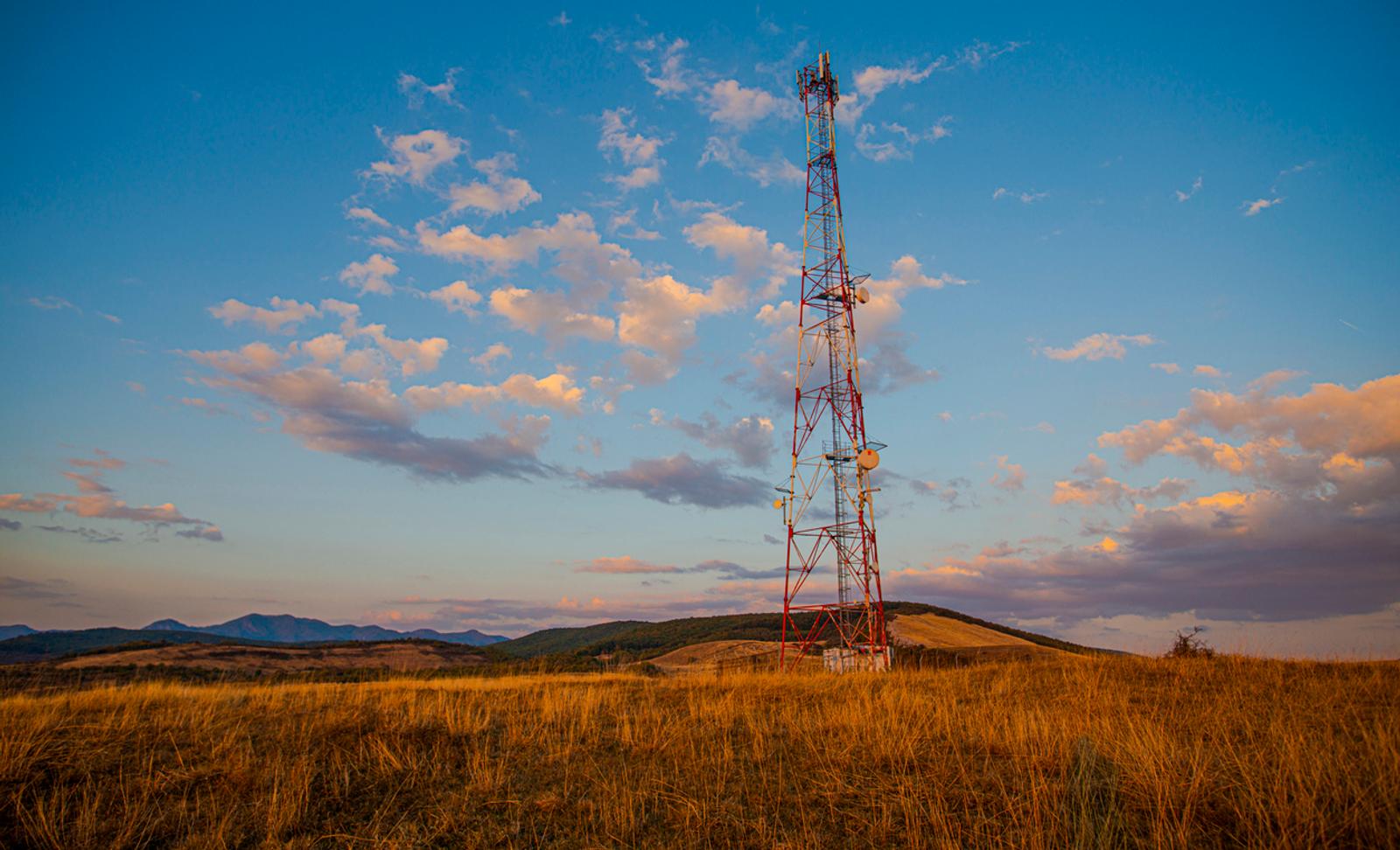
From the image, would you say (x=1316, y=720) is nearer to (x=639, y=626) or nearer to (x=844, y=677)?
(x=844, y=677)

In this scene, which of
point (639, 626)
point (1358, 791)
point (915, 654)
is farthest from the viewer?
point (639, 626)

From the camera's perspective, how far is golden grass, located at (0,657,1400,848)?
6.50m

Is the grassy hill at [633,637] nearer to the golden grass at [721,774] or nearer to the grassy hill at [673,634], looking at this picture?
the grassy hill at [673,634]

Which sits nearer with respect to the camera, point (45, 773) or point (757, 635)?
point (45, 773)

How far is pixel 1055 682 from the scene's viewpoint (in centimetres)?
1659

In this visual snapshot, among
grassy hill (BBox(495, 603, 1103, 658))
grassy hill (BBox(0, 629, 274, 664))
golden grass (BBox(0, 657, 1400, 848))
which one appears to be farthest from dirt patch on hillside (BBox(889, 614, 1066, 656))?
grassy hill (BBox(0, 629, 274, 664))

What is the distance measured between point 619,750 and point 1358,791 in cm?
828

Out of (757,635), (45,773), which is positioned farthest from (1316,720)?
(757,635)

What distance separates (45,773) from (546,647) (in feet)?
408

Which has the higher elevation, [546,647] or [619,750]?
[619,750]

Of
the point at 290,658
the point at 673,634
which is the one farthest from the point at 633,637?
the point at 290,658

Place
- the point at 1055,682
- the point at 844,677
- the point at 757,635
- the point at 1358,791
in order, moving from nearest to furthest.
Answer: the point at 1358,791, the point at 1055,682, the point at 844,677, the point at 757,635

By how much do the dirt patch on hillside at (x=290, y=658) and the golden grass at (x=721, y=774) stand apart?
90.2 ft

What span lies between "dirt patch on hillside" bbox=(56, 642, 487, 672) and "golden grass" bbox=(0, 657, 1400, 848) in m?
27.5
